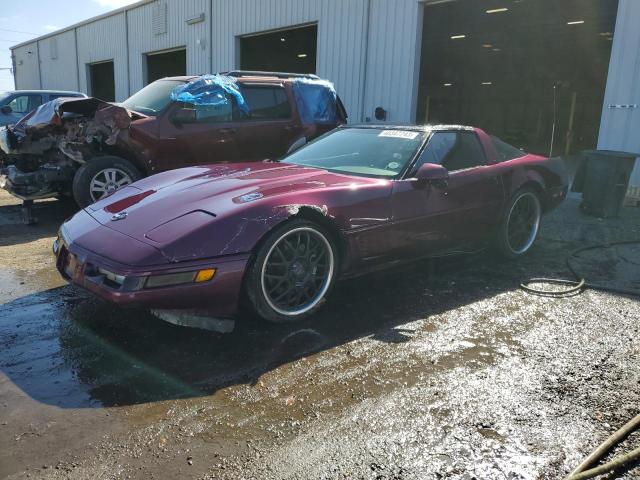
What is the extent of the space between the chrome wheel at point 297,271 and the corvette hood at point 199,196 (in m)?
0.27

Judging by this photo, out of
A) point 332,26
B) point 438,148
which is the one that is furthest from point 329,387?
point 332,26

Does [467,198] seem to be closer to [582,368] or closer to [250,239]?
[582,368]

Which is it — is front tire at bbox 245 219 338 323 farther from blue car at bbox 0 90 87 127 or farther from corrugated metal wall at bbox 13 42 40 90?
corrugated metal wall at bbox 13 42 40 90

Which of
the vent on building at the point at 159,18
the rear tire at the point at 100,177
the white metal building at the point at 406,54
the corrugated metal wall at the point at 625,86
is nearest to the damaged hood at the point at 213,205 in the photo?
the rear tire at the point at 100,177

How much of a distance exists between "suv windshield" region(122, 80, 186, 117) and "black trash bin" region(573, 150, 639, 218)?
19.0 ft

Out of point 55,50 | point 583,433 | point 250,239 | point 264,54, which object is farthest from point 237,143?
point 55,50

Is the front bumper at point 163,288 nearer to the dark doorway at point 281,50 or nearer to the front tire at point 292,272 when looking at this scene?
the front tire at point 292,272

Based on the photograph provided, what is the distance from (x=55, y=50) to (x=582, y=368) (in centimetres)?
3158

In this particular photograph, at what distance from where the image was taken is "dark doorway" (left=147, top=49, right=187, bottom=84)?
2064cm

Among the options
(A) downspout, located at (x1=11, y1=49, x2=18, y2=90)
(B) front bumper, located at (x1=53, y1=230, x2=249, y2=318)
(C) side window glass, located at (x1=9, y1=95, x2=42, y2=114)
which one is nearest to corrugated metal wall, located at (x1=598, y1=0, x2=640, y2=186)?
(B) front bumper, located at (x1=53, y1=230, x2=249, y2=318)

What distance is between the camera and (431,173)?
3.93m

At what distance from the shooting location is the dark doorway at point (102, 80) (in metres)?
25.5

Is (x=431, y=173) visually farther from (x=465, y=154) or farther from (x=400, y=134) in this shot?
(x=465, y=154)

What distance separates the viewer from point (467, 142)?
474 cm
